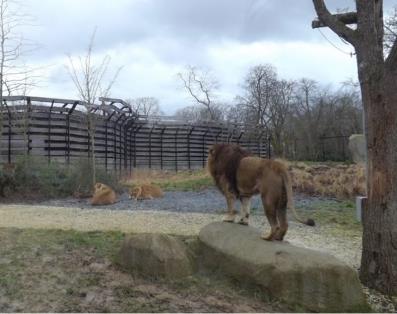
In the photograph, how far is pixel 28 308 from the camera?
5469 millimetres

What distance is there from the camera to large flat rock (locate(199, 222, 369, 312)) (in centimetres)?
624

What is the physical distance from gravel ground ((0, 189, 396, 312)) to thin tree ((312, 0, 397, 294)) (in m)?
0.41

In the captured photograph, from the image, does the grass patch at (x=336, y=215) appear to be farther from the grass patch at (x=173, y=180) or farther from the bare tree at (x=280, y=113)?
the bare tree at (x=280, y=113)

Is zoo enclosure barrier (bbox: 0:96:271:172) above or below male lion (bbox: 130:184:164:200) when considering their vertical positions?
above

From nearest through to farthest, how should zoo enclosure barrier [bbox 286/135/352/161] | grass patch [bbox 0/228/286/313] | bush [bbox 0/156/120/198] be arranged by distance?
grass patch [bbox 0/228/286/313] → bush [bbox 0/156/120/198] → zoo enclosure barrier [bbox 286/135/352/161]

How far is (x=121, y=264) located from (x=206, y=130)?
30697 mm

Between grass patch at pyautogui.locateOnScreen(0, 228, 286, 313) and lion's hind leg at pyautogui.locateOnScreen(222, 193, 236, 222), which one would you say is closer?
grass patch at pyautogui.locateOnScreen(0, 228, 286, 313)

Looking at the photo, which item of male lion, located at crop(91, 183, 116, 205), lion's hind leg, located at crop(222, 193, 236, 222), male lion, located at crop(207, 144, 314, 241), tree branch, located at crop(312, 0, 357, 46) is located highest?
tree branch, located at crop(312, 0, 357, 46)

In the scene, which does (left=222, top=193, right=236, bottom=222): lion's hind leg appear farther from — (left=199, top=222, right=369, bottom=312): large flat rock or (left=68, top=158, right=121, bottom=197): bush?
(left=68, top=158, right=121, bottom=197): bush

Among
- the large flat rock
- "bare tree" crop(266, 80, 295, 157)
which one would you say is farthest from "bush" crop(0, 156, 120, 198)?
"bare tree" crop(266, 80, 295, 157)

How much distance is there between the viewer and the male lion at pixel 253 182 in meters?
6.96

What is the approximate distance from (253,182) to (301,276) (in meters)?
1.54

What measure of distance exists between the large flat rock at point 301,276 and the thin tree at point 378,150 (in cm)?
94

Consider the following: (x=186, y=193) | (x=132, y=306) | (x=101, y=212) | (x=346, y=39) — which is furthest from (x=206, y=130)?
(x=132, y=306)
